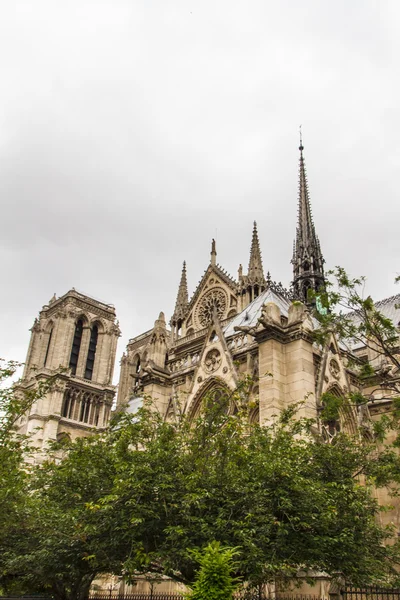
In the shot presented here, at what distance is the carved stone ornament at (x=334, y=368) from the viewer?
2010 centimetres

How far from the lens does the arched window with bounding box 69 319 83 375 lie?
68.8 m

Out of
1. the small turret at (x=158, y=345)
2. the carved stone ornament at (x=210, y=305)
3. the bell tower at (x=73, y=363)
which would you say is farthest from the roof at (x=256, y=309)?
the bell tower at (x=73, y=363)

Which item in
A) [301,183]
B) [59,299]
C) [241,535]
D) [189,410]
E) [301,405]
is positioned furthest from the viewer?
[59,299]

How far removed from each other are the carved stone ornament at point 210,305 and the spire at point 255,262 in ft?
12.4

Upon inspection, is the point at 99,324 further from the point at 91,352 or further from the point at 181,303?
the point at 181,303

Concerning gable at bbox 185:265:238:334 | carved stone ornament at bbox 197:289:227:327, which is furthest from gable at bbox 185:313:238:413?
carved stone ornament at bbox 197:289:227:327

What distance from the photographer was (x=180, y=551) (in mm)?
11422

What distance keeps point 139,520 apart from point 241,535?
6.88 feet

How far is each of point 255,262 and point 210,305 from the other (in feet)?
18.6

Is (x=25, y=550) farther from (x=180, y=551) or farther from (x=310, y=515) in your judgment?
(x=310, y=515)

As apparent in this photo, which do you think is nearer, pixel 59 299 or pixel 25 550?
pixel 25 550

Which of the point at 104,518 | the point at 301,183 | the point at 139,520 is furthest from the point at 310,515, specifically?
the point at 301,183

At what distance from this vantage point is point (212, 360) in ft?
70.0

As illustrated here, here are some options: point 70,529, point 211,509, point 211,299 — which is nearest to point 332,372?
point 211,509
